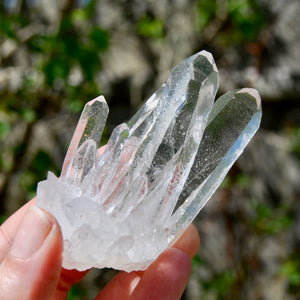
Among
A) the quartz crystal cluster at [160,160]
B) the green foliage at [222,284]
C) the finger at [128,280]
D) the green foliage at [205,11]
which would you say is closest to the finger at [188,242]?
the finger at [128,280]

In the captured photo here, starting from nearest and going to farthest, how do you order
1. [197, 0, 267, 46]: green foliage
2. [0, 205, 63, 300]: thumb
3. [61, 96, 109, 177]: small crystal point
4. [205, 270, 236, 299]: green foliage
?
[0, 205, 63, 300]: thumb
[61, 96, 109, 177]: small crystal point
[197, 0, 267, 46]: green foliage
[205, 270, 236, 299]: green foliage

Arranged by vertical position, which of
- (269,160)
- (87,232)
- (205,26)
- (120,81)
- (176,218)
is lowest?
(269,160)

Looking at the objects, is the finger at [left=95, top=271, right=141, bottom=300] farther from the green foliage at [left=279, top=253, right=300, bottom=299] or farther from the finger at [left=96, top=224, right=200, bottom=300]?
the green foliage at [left=279, top=253, right=300, bottom=299]

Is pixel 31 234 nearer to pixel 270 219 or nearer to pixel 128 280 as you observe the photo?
pixel 128 280

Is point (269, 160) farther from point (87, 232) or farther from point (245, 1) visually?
point (87, 232)

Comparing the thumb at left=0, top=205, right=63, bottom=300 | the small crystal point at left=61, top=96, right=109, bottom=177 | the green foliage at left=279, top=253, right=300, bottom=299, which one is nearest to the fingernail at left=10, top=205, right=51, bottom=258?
the thumb at left=0, top=205, right=63, bottom=300

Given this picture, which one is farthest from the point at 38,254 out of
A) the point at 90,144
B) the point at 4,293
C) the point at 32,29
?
the point at 32,29
